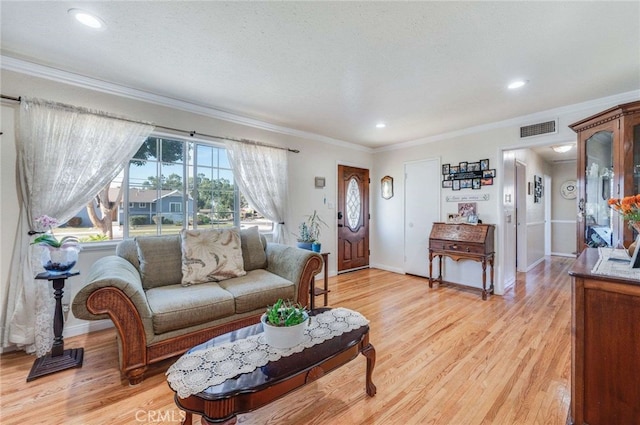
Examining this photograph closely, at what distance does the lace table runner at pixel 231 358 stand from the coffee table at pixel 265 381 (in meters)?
0.04

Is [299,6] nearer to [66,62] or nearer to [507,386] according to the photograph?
[66,62]

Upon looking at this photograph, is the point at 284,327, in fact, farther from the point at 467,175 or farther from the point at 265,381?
the point at 467,175

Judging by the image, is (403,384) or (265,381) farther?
(403,384)

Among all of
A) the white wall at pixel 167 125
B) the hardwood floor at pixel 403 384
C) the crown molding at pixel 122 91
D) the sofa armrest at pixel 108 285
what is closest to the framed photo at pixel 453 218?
the hardwood floor at pixel 403 384

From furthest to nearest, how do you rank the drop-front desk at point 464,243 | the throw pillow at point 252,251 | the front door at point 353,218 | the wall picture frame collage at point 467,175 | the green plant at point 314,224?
the front door at point 353,218 → the green plant at point 314,224 → the wall picture frame collage at point 467,175 → the drop-front desk at point 464,243 → the throw pillow at point 252,251

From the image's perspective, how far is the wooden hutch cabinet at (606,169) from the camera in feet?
8.10

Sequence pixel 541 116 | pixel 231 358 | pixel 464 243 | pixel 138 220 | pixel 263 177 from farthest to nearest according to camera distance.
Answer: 1. pixel 464 243
2. pixel 263 177
3. pixel 541 116
4. pixel 138 220
5. pixel 231 358

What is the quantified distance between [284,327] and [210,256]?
1.54 metres

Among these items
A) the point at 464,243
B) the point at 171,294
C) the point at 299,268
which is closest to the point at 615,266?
the point at 299,268

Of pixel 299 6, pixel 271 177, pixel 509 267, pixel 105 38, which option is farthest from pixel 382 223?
pixel 105 38

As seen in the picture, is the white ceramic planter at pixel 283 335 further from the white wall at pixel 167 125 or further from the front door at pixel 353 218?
the front door at pixel 353 218

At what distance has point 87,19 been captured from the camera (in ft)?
5.70

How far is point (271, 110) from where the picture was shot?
11.0ft

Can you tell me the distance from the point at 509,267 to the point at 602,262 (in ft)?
9.56
